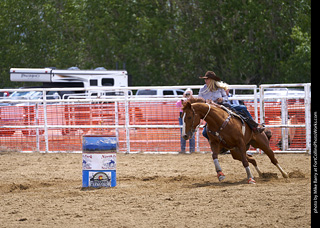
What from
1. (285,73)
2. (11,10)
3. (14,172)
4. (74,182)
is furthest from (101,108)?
(11,10)

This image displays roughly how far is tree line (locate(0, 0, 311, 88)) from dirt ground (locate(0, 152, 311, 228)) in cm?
2190

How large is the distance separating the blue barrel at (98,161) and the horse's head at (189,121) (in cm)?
124

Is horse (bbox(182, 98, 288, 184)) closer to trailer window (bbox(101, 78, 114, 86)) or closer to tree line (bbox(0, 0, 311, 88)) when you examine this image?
trailer window (bbox(101, 78, 114, 86))

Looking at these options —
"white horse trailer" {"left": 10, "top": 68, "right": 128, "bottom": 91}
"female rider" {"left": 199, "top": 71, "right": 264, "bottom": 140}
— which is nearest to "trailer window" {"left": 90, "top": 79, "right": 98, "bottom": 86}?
"white horse trailer" {"left": 10, "top": 68, "right": 128, "bottom": 91}

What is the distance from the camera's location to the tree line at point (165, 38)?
113 ft

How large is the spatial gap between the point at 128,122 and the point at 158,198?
7767mm

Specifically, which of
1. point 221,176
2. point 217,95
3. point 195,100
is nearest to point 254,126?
point 217,95

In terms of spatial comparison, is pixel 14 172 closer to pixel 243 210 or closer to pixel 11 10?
pixel 243 210

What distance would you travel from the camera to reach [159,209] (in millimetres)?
7504

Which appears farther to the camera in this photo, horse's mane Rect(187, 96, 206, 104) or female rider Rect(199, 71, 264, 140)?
female rider Rect(199, 71, 264, 140)

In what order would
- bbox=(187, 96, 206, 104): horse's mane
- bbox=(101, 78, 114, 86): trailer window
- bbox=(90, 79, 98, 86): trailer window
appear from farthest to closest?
bbox=(90, 79, 98, 86): trailer window
bbox=(101, 78, 114, 86): trailer window
bbox=(187, 96, 206, 104): horse's mane

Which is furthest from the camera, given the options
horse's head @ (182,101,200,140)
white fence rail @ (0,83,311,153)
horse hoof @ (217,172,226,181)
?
white fence rail @ (0,83,311,153)

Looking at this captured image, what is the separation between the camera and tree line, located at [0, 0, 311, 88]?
34594 mm

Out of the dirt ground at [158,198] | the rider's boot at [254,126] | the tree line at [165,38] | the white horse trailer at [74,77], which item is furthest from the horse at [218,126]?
the tree line at [165,38]
